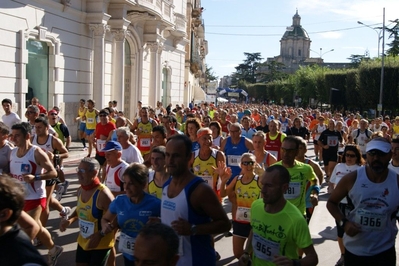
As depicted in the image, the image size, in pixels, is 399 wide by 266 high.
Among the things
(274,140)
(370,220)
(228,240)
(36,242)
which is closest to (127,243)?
(370,220)

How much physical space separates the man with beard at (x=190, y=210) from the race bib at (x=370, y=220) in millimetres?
1330

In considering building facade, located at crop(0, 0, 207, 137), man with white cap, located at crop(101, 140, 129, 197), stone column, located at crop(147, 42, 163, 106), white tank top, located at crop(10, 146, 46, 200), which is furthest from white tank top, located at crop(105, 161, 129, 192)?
stone column, located at crop(147, 42, 163, 106)

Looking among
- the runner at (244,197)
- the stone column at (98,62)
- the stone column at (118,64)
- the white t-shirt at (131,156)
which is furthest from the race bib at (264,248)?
the stone column at (118,64)

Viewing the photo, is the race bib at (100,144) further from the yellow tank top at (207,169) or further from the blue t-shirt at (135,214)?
the blue t-shirt at (135,214)

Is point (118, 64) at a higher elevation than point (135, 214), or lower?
higher

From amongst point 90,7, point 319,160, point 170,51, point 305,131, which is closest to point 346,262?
point 305,131

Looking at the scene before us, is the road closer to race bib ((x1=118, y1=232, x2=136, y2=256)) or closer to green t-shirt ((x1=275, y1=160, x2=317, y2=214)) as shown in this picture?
green t-shirt ((x1=275, y1=160, x2=317, y2=214))

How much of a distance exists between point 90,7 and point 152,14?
5.70 metres

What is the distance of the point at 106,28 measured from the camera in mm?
21594

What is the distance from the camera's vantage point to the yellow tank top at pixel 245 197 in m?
6.25

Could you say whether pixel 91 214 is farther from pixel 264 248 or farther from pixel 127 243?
pixel 264 248

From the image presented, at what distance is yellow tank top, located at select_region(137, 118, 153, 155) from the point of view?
11281 mm

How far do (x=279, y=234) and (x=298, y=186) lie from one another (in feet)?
7.44

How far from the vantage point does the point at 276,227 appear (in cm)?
387
